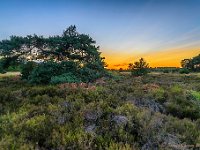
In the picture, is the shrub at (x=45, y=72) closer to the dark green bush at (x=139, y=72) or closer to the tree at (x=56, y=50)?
the tree at (x=56, y=50)

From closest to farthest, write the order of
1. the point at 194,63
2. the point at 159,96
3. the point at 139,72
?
the point at 159,96
the point at 139,72
the point at 194,63

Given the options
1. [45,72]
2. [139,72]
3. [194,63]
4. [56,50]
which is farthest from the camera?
[194,63]

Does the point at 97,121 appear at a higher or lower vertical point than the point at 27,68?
lower

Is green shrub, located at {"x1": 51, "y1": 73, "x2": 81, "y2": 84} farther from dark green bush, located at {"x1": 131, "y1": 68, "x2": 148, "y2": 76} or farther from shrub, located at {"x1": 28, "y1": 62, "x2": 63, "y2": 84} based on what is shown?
dark green bush, located at {"x1": 131, "y1": 68, "x2": 148, "y2": 76}

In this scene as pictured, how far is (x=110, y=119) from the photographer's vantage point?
809 centimetres

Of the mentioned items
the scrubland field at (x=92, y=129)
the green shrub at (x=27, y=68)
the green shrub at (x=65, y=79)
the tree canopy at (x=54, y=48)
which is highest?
the tree canopy at (x=54, y=48)

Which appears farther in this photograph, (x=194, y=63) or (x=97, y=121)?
(x=194, y=63)

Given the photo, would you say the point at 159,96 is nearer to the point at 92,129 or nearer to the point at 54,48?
the point at 92,129

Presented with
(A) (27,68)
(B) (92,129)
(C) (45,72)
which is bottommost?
(B) (92,129)

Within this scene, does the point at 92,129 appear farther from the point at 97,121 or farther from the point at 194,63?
the point at 194,63

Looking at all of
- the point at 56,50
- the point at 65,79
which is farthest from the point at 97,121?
the point at 56,50

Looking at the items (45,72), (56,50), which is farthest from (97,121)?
(56,50)

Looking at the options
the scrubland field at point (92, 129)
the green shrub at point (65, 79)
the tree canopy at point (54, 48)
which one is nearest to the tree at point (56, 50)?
the tree canopy at point (54, 48)

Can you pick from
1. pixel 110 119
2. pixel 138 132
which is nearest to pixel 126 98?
pixel 110 119
